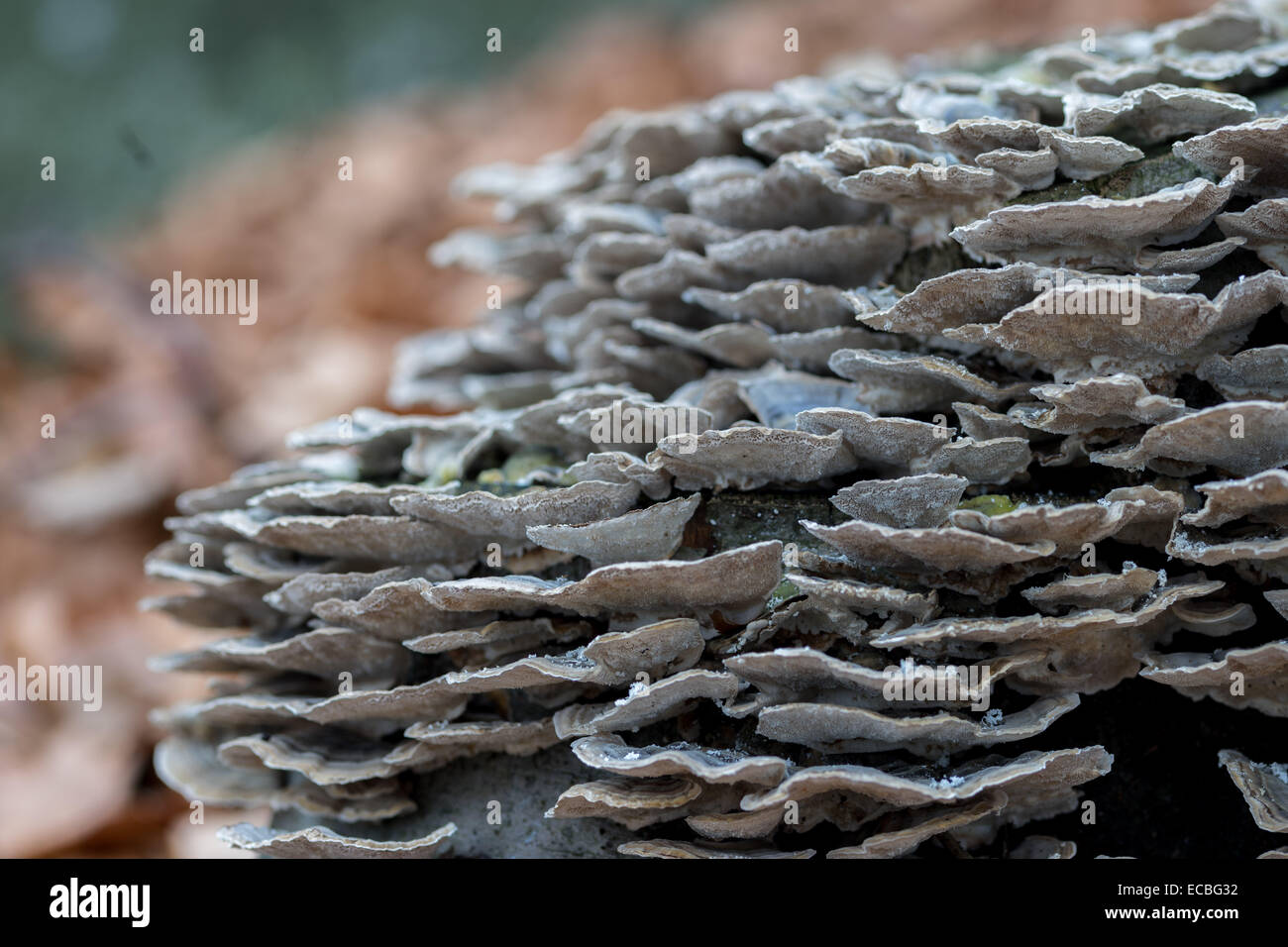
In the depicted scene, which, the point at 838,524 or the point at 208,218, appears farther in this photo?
the point at 208,218

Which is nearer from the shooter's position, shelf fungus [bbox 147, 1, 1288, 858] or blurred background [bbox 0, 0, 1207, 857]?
shelf fungus [bbox 147, 1, 1288, 858]

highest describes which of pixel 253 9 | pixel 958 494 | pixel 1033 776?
pixel 253 9

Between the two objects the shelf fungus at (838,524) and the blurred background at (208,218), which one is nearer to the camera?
the shelf fungus at (838,524)

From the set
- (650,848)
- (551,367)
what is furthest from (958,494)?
(551,367)

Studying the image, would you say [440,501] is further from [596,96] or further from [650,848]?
[596,96]
